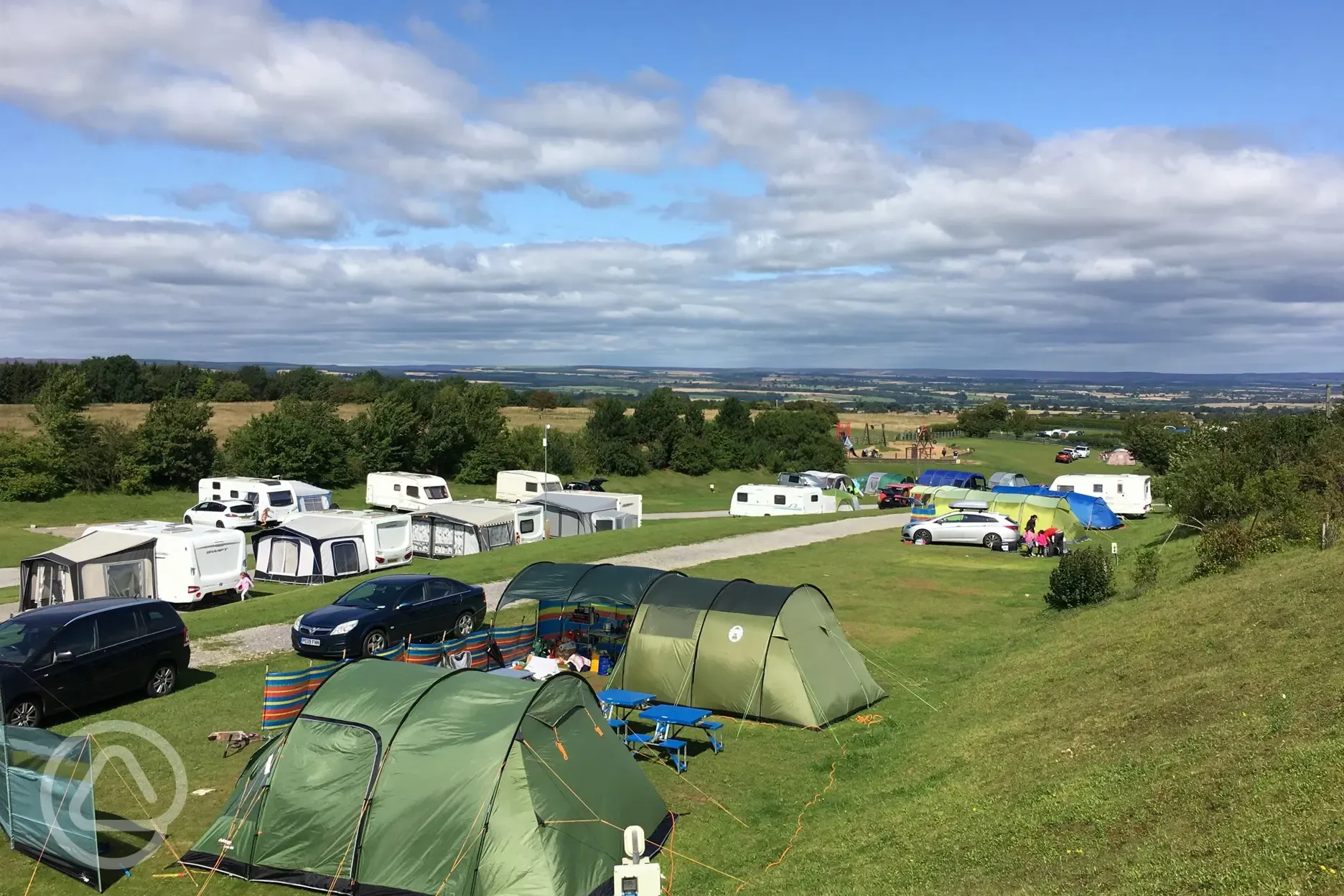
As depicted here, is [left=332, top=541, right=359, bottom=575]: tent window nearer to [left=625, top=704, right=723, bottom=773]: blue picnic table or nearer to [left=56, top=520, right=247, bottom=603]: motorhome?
[left=56, top=520, right=247, bottom=603]: motorhome

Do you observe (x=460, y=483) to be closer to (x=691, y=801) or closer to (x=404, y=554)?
(x=404, y=554)

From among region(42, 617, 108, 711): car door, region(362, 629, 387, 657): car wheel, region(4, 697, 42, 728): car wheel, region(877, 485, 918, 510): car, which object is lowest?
region(877, 485, 918, 510): car

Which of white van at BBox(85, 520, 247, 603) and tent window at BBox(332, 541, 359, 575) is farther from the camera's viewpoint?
tent window at BBox(332, 541, 359, 575)

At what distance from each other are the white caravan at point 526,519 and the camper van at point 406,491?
29.9 ft

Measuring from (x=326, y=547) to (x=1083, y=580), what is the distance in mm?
20607

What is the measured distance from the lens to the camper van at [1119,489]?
42.2m

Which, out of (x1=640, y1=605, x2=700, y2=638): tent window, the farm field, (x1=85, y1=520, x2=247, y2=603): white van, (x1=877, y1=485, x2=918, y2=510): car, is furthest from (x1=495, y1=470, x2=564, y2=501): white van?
(x1=640, y1=605, x2=700, y2=638): tent window

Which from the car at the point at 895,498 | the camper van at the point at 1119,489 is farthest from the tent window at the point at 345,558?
the camper van at the point at 1119,489

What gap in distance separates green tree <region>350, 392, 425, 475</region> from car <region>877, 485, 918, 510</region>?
93.4ft

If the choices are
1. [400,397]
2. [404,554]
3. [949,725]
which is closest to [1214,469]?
[949,725]

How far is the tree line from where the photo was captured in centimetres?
4559

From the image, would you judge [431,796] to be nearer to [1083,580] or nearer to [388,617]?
[388,617]

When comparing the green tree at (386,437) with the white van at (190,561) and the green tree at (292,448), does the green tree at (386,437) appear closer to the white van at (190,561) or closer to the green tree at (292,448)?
the green tree at (292,448)

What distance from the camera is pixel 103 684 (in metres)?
14.0
